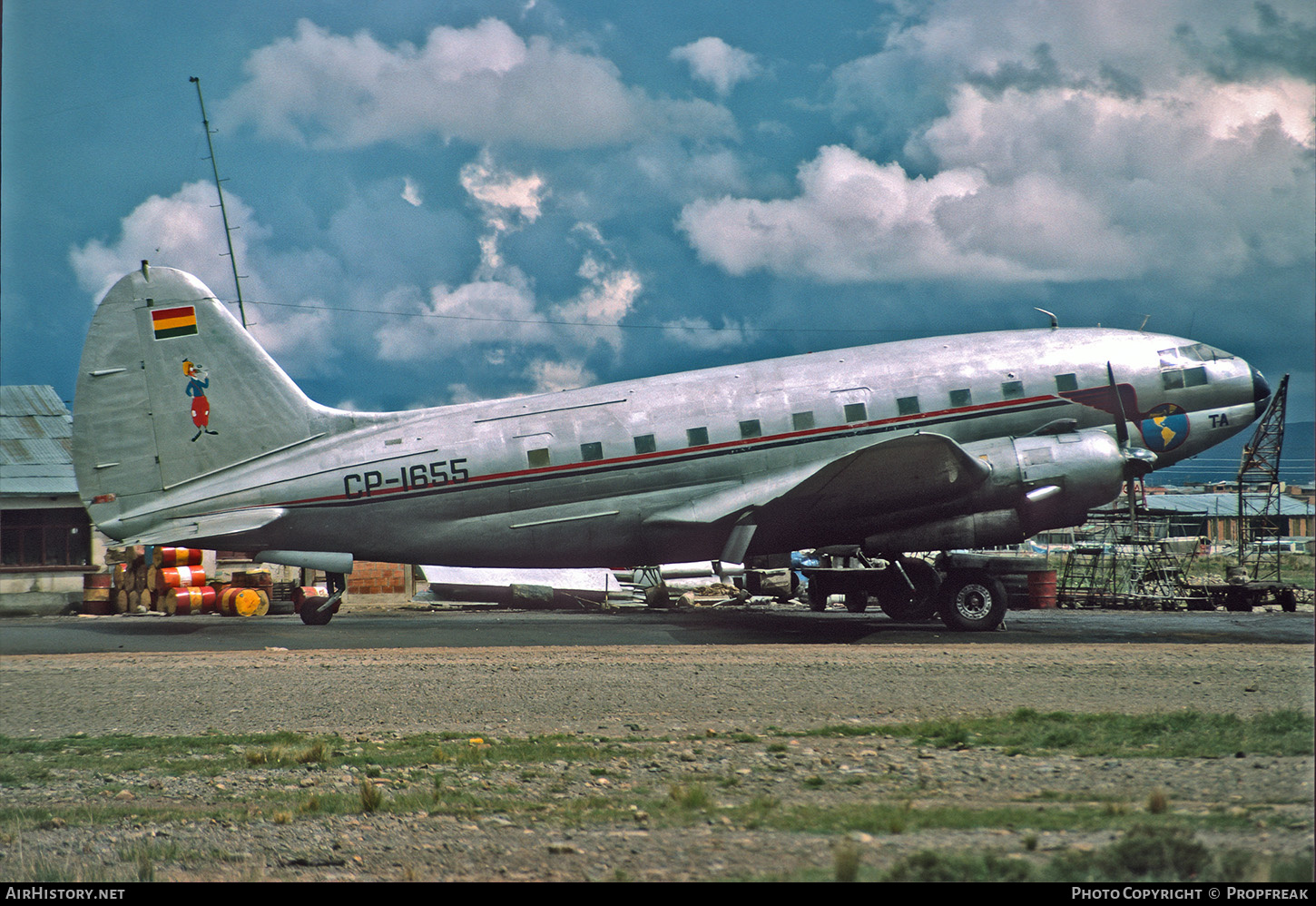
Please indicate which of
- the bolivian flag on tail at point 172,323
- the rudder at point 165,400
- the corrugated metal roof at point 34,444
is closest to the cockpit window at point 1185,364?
the rudder at point 165,400

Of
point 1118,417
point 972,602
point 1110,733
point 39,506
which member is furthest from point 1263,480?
point 39,506

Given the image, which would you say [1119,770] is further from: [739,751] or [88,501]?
[88,501]

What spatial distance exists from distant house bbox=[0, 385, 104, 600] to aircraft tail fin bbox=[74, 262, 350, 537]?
20.1ft

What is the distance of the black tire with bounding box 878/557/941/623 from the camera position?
18.5 metres

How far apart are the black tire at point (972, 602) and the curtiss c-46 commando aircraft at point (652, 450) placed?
0.12 ft

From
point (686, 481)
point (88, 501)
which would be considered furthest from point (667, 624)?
point (88, 501)

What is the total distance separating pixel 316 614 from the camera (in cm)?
1939

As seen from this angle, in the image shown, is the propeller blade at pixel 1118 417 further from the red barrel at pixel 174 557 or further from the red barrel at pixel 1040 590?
the red barrel at pixel 174 557

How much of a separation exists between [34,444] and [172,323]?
9.21 m

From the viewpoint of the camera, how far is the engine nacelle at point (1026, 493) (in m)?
16.4

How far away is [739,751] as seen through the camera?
7871mm

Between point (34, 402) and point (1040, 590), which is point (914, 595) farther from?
point (34, 402)

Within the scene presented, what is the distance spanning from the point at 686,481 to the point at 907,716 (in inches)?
337

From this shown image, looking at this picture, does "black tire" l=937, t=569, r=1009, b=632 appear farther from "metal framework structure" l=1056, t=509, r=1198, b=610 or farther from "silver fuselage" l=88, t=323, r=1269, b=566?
"metal framework structure" l=1056, t=509, r=1198, b=610
